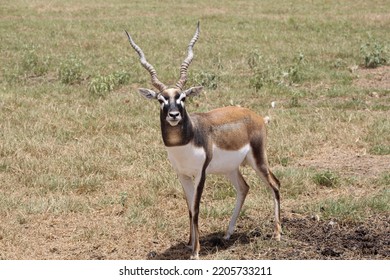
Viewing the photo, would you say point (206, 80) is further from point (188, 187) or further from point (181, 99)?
point (181, 99)

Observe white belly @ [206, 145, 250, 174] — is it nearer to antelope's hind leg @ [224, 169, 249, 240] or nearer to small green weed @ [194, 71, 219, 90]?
antelope's hind leg @ [224, 169, 249, 240]

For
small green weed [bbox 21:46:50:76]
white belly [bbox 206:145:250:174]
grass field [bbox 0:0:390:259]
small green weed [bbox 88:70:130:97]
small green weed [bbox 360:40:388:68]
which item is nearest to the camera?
white belly [bbox 206:145:250:174]

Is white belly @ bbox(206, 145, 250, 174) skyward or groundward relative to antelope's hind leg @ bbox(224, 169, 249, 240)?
skyward

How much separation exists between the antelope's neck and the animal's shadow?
1212mm

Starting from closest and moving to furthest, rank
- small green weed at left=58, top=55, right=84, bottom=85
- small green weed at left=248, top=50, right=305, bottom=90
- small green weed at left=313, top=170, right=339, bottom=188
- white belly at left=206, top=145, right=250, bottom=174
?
white belly at left=206, top=145, right=250, bottom=174 → small green weed at left=313, top=170, right=339, bottom=188 → small green weed at left=248, top=50, right=305, bottom=90 → small green weed at left=58, top=55, right=84, bottom=85

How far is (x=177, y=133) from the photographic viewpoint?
6.27 metres

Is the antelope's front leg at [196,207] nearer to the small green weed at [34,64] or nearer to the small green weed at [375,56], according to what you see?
the small green weed at [34,64]

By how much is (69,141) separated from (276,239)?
15.5ft

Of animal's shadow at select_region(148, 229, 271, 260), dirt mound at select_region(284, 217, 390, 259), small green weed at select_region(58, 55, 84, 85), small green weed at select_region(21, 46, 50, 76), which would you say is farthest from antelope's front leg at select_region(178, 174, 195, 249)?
small green weed at select_region(21, 46, 50, 76)

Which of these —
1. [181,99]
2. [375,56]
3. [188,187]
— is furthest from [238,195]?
[375,56]

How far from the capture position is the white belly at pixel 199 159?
6.39 m

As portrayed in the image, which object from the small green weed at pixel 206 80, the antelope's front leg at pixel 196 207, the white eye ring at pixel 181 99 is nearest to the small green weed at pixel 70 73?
the small green weed at pixel 206 80

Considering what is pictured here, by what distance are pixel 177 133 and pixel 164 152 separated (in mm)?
3656

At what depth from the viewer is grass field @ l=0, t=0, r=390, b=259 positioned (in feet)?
23.4
